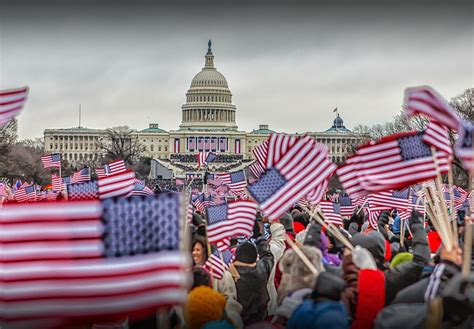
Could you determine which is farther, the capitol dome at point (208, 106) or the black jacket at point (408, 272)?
the capitol dome at point (208, 106)

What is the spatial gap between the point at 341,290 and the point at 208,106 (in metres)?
159

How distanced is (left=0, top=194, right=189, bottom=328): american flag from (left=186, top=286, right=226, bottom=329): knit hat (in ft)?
3.82

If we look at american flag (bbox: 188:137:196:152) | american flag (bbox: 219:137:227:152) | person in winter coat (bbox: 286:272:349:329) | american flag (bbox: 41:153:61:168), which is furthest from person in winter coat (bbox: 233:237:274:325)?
american flag (bbox: 188:137:196:152)

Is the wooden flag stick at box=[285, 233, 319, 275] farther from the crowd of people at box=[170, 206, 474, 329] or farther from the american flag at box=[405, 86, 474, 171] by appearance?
the american flag at box=[405, 86, 474, 171]

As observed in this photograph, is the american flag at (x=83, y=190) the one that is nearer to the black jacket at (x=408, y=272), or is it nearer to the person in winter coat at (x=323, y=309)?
the black jacket at (x=408, y=272)

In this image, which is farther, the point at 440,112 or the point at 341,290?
the point at 440,112

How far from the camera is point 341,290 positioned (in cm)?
628

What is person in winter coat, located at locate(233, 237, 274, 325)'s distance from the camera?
8.37 metres

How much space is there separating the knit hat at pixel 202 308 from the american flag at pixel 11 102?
2.54 meters

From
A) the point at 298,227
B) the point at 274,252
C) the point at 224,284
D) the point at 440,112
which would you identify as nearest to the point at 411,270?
the point at 440,112

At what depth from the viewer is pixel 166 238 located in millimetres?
5562

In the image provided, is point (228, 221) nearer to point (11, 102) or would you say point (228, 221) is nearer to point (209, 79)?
point (11, 102)

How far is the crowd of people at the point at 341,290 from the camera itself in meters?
6.12

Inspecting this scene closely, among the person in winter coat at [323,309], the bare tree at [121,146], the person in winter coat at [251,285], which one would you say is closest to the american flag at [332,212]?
the person in winter coat at [251,285]
